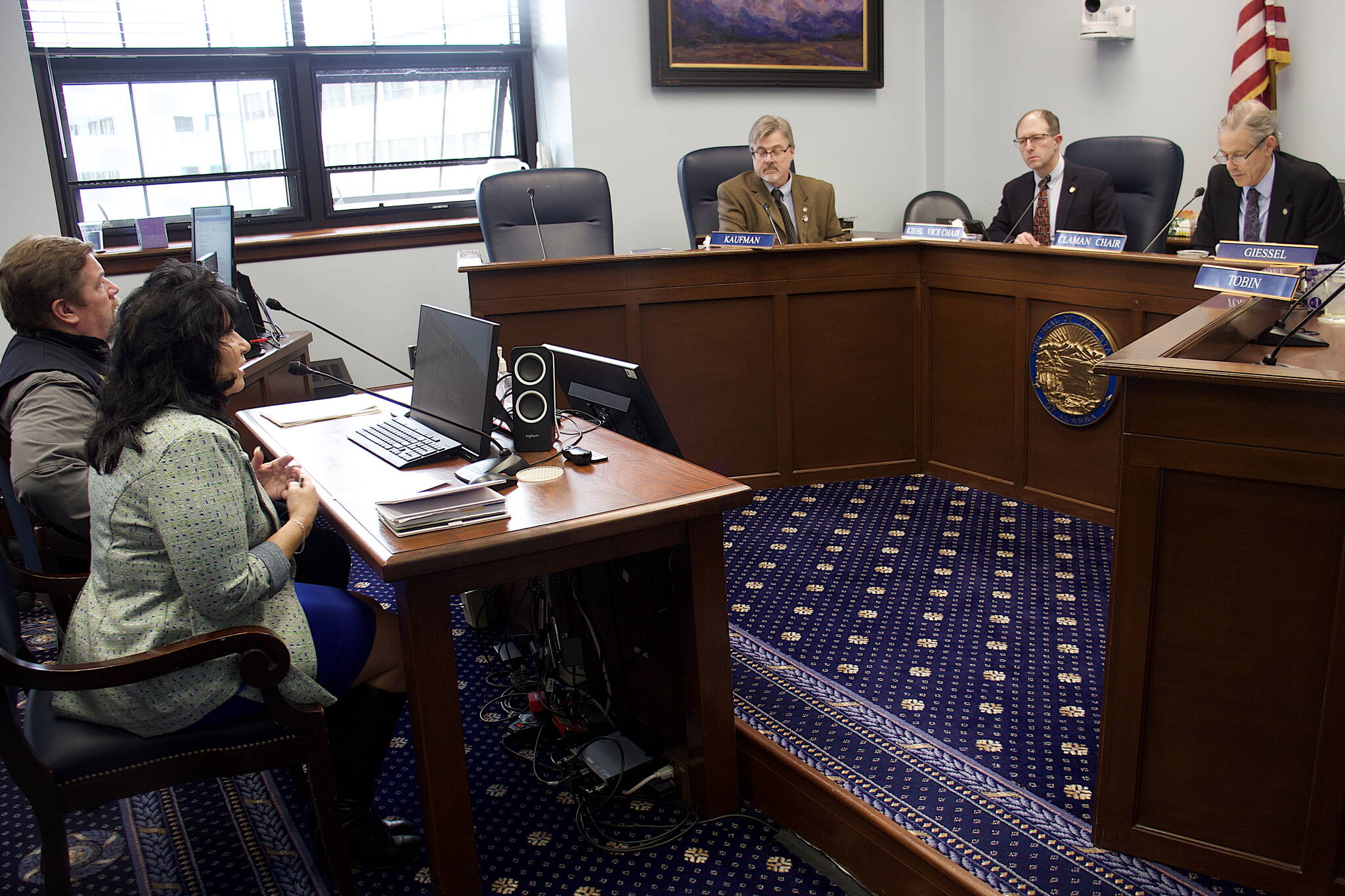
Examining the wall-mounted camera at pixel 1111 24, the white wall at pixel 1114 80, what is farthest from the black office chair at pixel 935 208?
the wall-mounted camera at pixel 1111 24

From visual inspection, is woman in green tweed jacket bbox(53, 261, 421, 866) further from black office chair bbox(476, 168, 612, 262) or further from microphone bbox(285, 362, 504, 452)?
black office chair bbox(476, 168, 612, 262)

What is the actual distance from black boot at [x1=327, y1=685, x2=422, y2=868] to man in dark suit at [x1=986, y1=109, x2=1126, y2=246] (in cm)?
292

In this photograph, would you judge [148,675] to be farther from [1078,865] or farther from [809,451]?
[809,451]

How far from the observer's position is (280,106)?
5.05 metres

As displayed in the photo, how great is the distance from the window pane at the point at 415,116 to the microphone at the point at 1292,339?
419 centimetres

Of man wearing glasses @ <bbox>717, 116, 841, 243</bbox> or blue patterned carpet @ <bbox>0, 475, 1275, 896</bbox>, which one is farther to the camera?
man wearing glasses @ <bbox>717, 116, 841, 243</bbox>

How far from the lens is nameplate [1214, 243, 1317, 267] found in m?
2.53

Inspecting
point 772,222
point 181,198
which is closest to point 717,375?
point 772,222

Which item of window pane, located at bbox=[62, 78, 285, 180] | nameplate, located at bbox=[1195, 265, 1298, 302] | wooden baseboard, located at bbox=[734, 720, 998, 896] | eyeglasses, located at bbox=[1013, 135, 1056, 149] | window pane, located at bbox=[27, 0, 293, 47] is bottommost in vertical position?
wooden baseboard, located at bbox=[734, 720, 998, 896]

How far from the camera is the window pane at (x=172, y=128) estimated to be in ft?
15.7

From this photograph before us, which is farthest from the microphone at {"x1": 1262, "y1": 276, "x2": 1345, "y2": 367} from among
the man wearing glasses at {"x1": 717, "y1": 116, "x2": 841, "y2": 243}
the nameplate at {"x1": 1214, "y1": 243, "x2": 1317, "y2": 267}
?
the man wearing glasses at {"x1": 717, "y1": 116, "x2": 841, "y2": 243}

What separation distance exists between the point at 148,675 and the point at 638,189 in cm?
409

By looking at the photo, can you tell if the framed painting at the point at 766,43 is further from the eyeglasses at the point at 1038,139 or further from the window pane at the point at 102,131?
the window pane at the point at 102,131

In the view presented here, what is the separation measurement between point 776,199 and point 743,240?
0.55m
